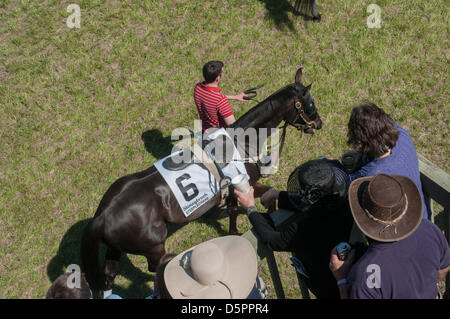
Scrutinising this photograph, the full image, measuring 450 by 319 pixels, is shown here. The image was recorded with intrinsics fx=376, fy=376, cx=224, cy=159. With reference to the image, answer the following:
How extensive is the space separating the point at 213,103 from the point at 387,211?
3.05 meters

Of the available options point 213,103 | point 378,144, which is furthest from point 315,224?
point 213,103

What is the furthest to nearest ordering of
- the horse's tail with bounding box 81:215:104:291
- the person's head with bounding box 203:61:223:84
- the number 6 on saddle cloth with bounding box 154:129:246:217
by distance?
the person's head with bounding box 203:61:223:84 → the number 6 on saddle cloth with bounding box 154:129:246:217 → the horse's tail with bounding box 81:215:104:291

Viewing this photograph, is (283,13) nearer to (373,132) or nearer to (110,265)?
(373,132)

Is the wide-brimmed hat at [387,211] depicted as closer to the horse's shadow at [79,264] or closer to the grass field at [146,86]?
the grass field at [146,86]

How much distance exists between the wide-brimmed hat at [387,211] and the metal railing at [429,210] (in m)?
0.33

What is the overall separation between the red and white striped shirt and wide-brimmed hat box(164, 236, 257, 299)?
2.55 m

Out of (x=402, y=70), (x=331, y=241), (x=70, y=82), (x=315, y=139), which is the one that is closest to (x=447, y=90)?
(x=402, y=70)

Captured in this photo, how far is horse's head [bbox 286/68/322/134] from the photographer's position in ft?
15.4

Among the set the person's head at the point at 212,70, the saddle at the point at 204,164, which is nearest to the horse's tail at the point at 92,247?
the saddle at the point at 204,164

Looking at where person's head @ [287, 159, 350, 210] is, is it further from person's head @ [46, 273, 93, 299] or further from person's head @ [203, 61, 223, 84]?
person's head @ [203, 61, 223, 84]

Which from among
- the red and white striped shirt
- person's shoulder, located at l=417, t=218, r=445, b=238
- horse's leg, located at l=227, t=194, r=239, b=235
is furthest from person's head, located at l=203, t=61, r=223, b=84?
person's shoulder, located at l=417, t=218, r=445, b=238
